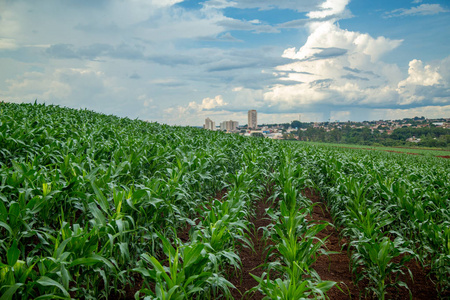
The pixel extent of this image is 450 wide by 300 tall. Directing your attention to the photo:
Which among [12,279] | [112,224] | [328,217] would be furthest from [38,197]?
[328,217]

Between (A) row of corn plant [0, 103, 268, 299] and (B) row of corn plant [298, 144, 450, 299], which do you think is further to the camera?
(B) row of corn plant [298, 144, 450, 299]

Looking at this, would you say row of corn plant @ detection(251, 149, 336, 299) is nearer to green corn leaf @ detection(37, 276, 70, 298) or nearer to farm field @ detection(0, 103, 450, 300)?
farm field @ detection(0, 103, 450, 300)

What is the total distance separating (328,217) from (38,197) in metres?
6.25

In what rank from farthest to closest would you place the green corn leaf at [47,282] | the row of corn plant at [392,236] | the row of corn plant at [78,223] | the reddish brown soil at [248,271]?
1. the reddish brown soil at [248,271]
2. the row of corn plant at [392,236]
3. the row of corn plant at [78,223]
4. the green corn leaf at [47,282]

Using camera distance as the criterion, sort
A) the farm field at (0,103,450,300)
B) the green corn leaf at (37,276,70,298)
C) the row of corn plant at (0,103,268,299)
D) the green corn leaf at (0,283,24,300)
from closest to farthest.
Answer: the green corn leaf at (0,283,24,300) < the green corn leaf at (37,276,70,298) < the row of corn plant at (0,103,268,299) < the farm field at (0,103,450,300)

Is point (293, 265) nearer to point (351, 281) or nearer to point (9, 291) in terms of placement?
point (351, 281)

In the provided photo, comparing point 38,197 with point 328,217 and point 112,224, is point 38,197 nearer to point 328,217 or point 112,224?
point 112,224

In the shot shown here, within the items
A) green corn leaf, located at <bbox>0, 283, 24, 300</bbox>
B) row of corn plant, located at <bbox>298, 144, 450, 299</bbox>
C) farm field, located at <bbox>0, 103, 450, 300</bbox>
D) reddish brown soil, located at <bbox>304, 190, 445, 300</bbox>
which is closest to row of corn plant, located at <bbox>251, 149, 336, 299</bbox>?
farm field, located at <bbox>0, 103, 450, 300</bbox>

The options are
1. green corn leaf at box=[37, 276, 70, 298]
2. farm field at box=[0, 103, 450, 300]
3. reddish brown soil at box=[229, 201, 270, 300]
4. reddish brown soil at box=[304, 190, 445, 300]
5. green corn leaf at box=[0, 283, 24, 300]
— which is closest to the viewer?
green corn leaf at box=[0, 283, 24, 300]

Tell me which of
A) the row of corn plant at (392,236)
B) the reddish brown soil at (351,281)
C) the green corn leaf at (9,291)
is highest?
the green corn leaf at (9,291)

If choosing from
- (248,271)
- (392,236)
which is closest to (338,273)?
(248,271)

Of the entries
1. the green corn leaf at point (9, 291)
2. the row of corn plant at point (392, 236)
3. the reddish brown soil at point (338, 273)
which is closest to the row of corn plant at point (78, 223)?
the green corn leaf at point (9, 291)

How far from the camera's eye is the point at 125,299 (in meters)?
3.49

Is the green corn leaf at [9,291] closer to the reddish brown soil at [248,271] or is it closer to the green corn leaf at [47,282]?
the green corn leaf at [47,282]
